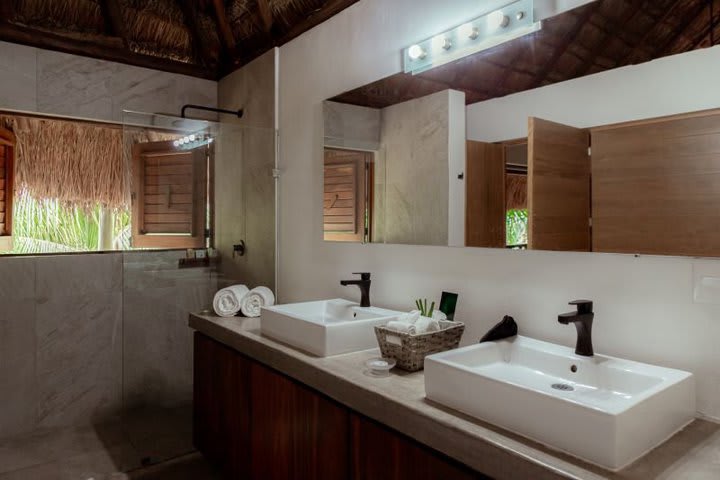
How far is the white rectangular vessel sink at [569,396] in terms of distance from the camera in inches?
38.1

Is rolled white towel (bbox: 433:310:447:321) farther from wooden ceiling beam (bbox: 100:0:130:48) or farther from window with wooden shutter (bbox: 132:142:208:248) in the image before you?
wooden ceiling beam (bbox: 100:0:130:48)

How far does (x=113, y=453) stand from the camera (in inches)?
112

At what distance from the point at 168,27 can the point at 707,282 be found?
3576mm

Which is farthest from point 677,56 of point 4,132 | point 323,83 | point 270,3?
point 4,132

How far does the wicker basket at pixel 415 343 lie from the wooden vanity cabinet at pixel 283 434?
0.77ft

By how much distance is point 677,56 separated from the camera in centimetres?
134

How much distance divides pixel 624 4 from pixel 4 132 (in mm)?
3442

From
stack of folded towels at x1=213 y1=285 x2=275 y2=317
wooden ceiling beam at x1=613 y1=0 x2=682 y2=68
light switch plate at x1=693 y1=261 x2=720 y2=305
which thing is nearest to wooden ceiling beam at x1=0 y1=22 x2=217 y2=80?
stack of folded towels at x1=213 y1=285 x2=275 y2=317

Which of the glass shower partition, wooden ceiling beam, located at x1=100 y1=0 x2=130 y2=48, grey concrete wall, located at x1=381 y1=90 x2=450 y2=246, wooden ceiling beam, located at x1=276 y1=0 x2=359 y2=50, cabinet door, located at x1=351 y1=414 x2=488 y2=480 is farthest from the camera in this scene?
wooden ceiling beam, located at x1=100 y1=0 x2=130 y2=48

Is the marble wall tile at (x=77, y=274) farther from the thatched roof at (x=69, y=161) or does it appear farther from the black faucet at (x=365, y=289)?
the black faucet at (x=365, y=289)

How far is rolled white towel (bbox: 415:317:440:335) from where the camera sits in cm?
164

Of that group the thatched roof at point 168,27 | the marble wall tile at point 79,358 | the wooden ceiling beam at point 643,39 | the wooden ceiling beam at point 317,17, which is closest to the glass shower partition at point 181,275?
the marble wall tile at point 79,358

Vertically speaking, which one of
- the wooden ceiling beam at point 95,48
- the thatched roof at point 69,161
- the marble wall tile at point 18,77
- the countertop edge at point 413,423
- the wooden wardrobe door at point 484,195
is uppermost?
the wooden ceiling beam at point 95,48

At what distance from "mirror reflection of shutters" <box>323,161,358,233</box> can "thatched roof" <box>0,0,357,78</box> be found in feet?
2.80
